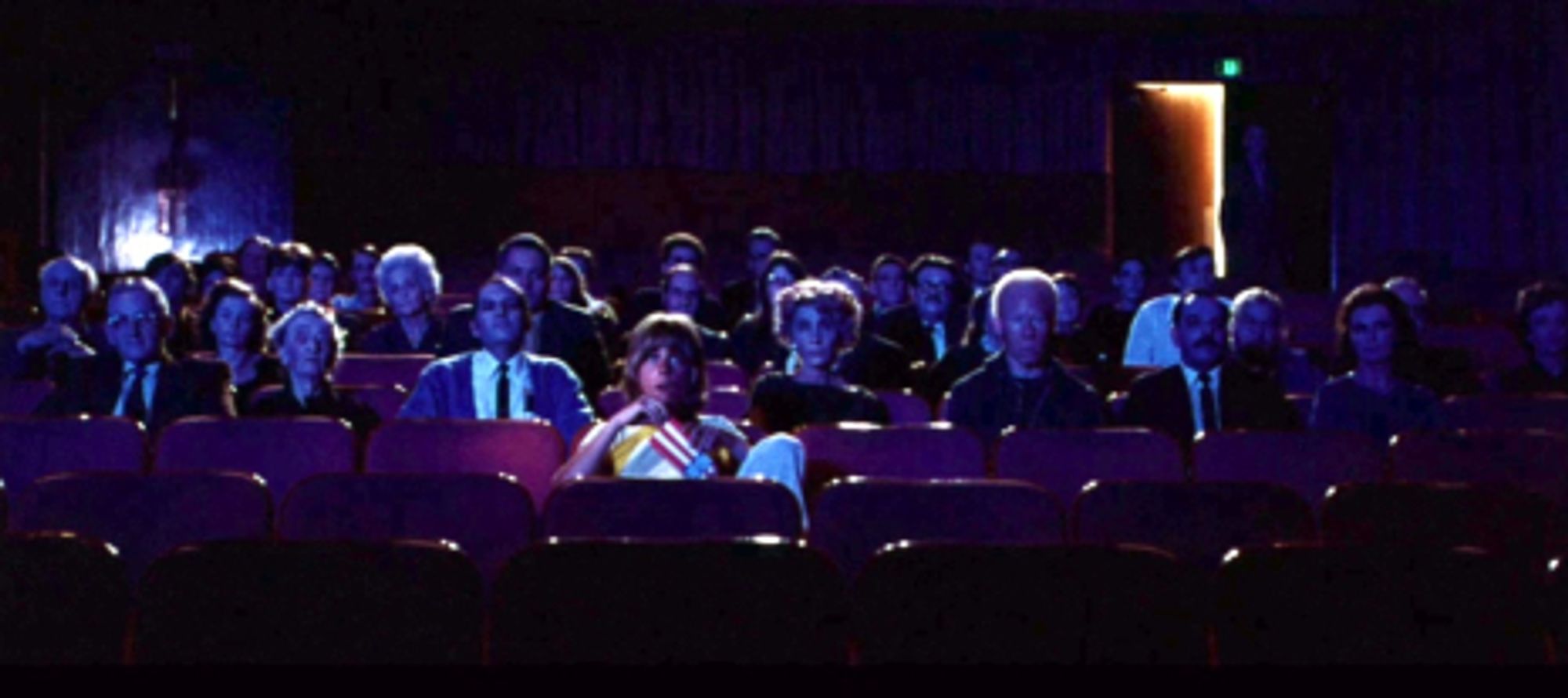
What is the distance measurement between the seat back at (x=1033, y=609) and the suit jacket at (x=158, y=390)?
313 cm

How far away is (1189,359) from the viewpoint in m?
5.91

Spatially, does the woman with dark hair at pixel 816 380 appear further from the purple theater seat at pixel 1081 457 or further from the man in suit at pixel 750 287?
the man in suit at pixel 750 287

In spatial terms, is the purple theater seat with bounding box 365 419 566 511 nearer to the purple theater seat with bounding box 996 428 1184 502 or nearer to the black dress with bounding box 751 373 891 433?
the black dress with bounding box 751 373 891 433

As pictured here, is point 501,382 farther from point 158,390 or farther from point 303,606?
point 303,606

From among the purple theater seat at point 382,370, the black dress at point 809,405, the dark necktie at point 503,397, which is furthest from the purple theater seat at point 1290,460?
the purple theater seat at point 382,370

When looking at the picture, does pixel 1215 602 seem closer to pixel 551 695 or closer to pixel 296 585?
pixel 551 695

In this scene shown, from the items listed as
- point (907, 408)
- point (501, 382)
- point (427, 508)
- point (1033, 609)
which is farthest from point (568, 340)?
point (1033, 609)

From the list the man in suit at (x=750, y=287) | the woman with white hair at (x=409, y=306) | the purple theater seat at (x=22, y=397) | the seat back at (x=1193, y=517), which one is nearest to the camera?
the seat back at (x=1193, y=517)

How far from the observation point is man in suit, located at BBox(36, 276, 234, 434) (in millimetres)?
5793

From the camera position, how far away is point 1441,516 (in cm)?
432

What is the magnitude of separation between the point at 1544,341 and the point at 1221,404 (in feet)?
6.05

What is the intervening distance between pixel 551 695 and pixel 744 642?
1.90ft

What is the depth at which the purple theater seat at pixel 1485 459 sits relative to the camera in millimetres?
5055

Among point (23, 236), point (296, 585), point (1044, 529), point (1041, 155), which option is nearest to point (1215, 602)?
point (1044, 529)
